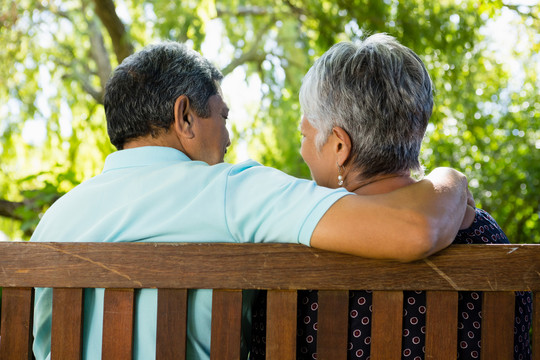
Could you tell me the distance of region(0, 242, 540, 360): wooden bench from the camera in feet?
4.19

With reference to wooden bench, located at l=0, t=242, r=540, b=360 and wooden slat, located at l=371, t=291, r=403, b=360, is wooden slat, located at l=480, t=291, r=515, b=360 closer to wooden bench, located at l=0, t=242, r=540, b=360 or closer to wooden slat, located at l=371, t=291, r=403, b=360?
wooden bench, located at l=0, t=242, r=540, b=360

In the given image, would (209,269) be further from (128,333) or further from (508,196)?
(508,196)

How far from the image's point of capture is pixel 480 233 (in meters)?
1.53

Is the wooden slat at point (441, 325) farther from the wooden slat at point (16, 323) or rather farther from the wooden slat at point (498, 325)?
the wooden slat at point (16, 323)

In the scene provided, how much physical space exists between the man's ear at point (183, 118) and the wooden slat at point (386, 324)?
0.70m

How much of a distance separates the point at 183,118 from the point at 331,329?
0.72 metres

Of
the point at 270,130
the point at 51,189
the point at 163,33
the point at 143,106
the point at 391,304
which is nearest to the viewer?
the point at 391,304

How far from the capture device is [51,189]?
18.6 feet

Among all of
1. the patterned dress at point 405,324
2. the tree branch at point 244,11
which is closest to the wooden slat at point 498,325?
the patterned dress at point 405,324

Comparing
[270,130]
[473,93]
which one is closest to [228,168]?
[473,93]

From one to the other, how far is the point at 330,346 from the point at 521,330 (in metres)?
0.52

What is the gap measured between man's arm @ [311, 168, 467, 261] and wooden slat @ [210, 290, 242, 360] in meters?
0.21

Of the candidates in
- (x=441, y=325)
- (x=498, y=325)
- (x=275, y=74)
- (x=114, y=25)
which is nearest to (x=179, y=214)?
(x=441, y=325)

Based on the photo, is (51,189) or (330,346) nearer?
(330,346)
